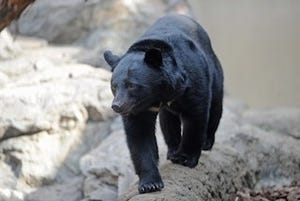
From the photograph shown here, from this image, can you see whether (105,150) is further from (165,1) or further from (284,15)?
(284,15)

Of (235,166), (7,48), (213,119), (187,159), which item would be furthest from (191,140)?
(7,48)

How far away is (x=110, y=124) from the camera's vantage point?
593cm

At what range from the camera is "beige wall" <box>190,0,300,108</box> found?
28.0ft

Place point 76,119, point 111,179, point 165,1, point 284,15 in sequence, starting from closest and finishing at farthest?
1. point 111,179
2. point 76,119
3. point 165,1
4. point 284,15

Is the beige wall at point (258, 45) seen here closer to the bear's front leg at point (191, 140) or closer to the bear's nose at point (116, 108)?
the bear's front leg at point (191, 140)

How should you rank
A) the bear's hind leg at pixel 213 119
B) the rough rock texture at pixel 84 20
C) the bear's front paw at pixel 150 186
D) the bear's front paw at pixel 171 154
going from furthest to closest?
the rough rock texture at pixel 84 20, the bear's hind leg at pixel 213 119, the bear's front paw at pixel 171 154, the bear's front paw at pixel 150 186

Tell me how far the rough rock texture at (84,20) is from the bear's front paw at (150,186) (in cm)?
426

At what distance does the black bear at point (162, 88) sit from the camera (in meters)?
3.21

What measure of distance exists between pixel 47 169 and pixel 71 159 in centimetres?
29

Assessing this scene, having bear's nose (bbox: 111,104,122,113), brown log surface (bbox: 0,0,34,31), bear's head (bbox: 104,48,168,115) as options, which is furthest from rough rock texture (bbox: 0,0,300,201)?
brown log surface (bbox: 0,0,34,31)

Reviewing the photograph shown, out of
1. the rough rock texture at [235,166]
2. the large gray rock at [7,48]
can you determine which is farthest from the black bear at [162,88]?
the large gray rock at [7,48]

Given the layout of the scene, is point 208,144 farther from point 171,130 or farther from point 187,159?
point 187,159

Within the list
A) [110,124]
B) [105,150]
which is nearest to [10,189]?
[105,150]

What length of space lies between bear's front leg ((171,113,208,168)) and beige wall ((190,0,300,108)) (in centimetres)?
479
